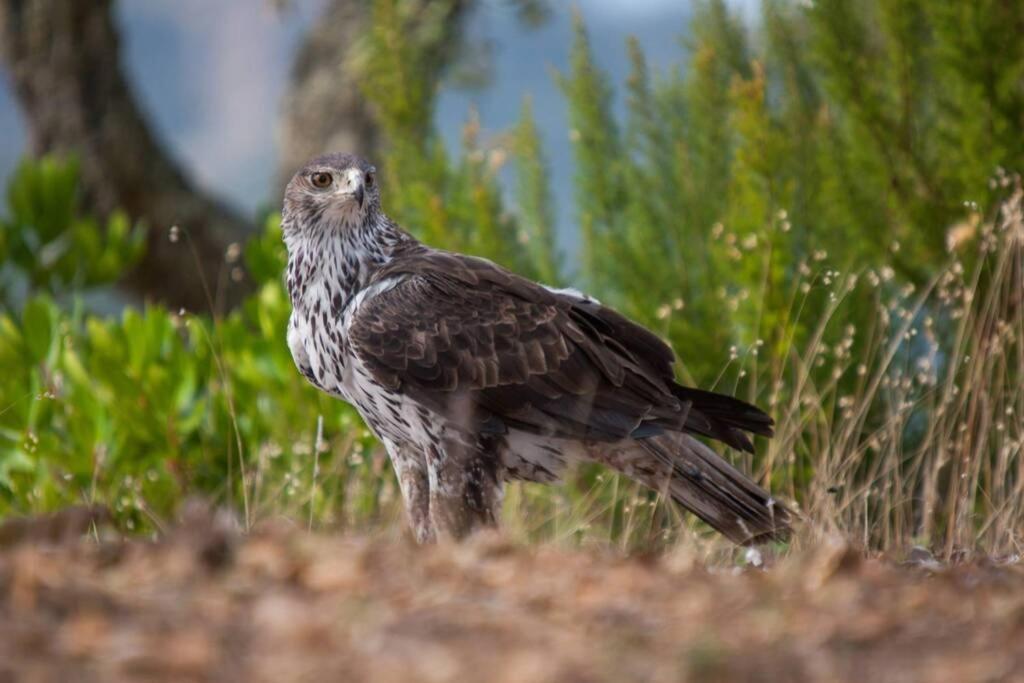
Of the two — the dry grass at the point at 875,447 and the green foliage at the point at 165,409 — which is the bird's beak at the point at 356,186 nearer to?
the dry grass at the point at 875,447

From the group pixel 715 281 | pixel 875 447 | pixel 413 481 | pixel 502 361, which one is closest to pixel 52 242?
pixel 715 281

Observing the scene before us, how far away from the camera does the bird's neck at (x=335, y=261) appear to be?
513 cm

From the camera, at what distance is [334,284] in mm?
5129

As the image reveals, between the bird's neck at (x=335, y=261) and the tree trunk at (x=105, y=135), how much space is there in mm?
5634

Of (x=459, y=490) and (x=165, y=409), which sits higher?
(x=459, y=490)

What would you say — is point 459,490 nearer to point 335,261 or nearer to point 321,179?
point 335,261

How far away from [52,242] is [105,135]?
2062 millimetres

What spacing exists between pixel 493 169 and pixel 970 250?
8.14ft

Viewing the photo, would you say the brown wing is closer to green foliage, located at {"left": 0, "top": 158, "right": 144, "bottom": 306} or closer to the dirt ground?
the dirt ground

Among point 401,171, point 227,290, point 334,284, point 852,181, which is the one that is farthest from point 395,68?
point 227,290

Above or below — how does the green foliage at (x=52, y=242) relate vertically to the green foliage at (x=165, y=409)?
above

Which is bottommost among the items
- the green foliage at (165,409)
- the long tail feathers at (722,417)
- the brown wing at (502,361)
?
the green foliage at (165,409)

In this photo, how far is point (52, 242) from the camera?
959 cm

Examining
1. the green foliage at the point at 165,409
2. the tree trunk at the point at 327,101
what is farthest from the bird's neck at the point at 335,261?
the tree trunk at the point at 327,101
